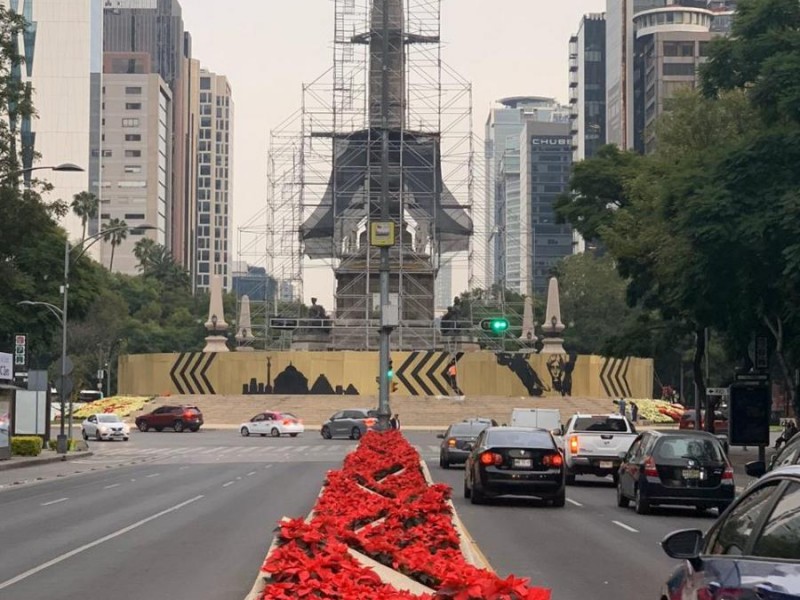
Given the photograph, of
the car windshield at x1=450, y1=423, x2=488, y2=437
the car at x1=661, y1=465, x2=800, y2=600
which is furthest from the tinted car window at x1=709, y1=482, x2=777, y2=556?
the car windshield at x1=450, y1=423, x2=488, y2=437

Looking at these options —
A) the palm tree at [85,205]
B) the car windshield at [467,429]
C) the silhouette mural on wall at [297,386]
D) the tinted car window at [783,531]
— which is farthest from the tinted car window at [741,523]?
Answer: the palm tree at [85,205]

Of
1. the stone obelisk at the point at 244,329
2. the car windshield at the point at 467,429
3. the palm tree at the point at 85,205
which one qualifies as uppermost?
the palm tree at the point at 85,205

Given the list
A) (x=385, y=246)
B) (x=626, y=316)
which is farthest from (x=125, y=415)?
(x=385, y=246)

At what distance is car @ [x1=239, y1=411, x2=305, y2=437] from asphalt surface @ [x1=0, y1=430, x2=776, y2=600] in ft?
98.8

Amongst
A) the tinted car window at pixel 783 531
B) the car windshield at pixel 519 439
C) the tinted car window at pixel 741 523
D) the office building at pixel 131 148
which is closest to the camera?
the tinted car window at pixel 783 531

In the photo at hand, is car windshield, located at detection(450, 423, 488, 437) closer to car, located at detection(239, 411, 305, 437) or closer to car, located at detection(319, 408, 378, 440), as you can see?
car, located at detection(319, 408, 378, 440)

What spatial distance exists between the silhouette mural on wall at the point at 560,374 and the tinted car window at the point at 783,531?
282 ft

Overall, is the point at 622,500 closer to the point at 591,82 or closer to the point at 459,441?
the point at 459,441

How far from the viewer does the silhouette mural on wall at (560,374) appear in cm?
9194

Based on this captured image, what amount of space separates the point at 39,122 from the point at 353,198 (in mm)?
90100

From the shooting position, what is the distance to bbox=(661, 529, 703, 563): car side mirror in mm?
7219

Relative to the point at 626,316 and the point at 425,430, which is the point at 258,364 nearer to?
the point at 425,430

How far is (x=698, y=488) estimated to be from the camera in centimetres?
2397

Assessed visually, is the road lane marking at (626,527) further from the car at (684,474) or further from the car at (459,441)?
the car at (459,441)
